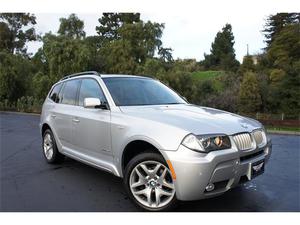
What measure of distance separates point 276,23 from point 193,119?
115ft

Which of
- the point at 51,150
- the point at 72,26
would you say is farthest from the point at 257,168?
the point at 72,26

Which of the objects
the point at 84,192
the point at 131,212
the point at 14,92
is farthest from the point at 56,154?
the point at 14,92

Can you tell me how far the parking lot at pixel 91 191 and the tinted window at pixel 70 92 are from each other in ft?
4.05

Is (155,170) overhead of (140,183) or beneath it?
overhead

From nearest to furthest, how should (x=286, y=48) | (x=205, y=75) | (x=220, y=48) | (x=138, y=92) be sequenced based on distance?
(x=138, y=92), (x=286, y=48), (x=205, y=75), (x=220, y=48)

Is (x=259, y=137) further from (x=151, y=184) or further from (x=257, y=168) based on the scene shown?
(x=151, y=184)

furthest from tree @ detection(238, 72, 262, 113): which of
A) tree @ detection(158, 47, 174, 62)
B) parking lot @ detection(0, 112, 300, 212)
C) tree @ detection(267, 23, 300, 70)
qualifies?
parking lot @ detection(0, 112, 300, 212)

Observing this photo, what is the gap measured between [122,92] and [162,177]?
158 centimetres

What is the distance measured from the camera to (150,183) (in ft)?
12.2

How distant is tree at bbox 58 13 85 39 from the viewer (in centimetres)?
2600

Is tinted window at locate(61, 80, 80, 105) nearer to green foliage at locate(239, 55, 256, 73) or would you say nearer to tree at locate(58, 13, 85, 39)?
tree at locate(58, 13, 85, 39)

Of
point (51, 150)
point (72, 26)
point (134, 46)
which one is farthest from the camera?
point (72, 26)

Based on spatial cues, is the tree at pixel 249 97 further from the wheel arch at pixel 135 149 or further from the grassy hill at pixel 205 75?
the wheel arch at pixel 135 149

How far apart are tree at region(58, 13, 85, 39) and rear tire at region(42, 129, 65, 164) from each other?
69.5ft
